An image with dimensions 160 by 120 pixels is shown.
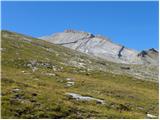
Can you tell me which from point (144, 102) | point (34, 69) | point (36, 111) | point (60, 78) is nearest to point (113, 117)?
point (36, 111)

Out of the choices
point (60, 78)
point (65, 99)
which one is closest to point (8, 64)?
point (60, 78)

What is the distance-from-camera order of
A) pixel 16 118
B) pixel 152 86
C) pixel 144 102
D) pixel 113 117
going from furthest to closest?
1. pixel 152 86
2. pixel 144 102
3. pixel 113 117
4. pixel 16 118

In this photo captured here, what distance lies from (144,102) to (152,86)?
31.3 metres

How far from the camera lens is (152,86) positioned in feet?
276

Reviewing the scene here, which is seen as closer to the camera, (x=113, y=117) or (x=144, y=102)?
(x=113, y=117)

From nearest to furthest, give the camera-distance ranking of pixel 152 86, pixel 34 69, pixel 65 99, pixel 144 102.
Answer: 1. pixel 65 99
2. pixel 144 102
3. pixel 34 69
4. pixel 152 86

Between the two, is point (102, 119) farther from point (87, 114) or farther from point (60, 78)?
point (60, 78)

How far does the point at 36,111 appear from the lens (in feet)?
111

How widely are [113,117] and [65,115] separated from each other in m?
4.63

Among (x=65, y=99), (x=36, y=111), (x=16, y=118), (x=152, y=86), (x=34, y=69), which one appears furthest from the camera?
(x=152, y=86)

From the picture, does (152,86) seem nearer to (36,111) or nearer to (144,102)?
(144,102)

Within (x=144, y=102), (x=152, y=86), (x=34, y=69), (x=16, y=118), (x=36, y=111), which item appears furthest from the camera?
(x=152, y=86)

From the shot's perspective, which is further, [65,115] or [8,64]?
[8,64]

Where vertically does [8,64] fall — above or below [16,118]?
above
